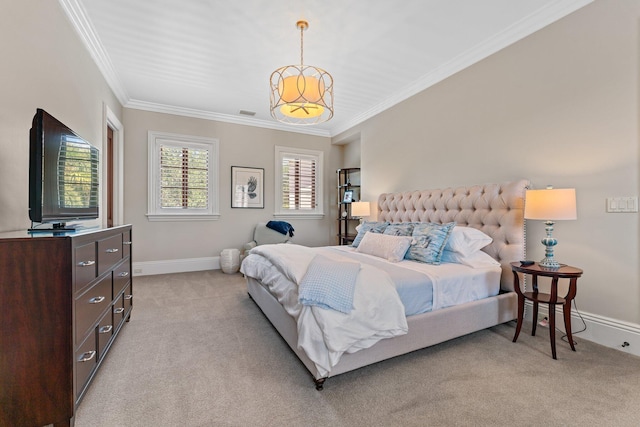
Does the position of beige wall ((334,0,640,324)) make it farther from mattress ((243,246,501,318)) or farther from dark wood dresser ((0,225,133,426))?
dark wood dresser ((0,225,133,426))

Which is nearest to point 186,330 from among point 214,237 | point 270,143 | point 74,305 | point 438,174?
point 74,305

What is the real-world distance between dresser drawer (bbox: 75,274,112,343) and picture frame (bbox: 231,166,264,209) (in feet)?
11.1

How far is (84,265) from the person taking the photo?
1486 millimetres

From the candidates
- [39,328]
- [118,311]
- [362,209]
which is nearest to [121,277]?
[118,311]

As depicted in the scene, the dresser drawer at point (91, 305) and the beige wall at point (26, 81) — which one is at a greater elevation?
the beige wall at point (26, 81)

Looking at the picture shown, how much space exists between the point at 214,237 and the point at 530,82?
16.0ft

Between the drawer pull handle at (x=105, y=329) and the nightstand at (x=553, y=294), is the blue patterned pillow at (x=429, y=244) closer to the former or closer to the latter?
the nightstand at (x=553, y=294)

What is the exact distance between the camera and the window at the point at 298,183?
18.5 ft

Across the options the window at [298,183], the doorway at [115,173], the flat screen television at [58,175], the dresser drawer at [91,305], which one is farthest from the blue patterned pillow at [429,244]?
the doorway at [115,173]

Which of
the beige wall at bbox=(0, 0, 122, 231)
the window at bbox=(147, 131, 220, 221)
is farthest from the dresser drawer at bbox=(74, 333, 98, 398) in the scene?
the window at bbox=(147, 131, 220, 221)

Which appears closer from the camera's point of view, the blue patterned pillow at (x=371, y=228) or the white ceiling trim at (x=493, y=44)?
the white ceiling trim at (x=493, y=44)

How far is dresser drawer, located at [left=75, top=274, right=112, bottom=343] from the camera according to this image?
4.68ft

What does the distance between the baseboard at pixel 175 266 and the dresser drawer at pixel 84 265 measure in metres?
3.32

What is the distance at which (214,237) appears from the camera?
5113 millimetres
